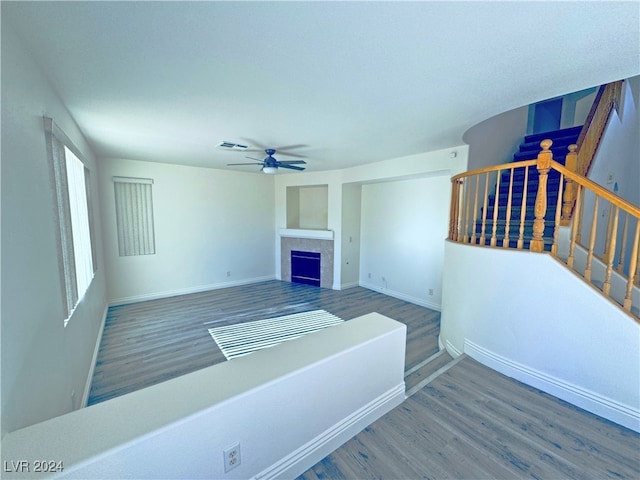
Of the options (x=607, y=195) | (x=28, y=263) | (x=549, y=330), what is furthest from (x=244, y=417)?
(x=607, y=195)

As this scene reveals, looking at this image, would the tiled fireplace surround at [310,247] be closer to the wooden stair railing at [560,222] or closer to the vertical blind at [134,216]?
the vertical blind at [134,216]


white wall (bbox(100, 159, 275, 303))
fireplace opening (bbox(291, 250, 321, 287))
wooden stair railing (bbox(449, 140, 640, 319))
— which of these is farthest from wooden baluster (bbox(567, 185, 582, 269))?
white wall (bbox(100, 159, 275, 303))

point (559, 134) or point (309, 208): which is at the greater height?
point (559, 134)

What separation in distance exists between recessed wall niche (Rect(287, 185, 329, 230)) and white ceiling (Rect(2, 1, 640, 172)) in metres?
4.03

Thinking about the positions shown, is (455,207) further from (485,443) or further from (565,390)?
(485,443)

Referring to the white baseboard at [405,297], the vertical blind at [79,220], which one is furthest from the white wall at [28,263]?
the white baseboard at [405,297]

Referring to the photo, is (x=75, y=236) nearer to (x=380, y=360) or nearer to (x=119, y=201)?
(x=119, y=201)

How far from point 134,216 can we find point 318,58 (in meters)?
4.86

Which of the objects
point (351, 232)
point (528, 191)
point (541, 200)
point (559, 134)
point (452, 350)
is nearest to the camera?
point (541, 200)

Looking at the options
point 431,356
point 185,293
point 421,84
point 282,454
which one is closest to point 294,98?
point 421,84

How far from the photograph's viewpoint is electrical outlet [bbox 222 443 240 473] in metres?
1.31

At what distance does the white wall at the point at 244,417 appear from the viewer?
3.41 feet

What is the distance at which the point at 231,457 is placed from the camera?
4.35 feet

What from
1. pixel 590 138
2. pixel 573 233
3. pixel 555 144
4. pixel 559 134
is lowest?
pixel 573 233
